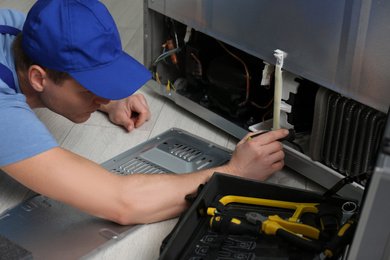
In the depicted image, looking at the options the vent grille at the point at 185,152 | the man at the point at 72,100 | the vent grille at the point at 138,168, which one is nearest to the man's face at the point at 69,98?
the man at the point at 72,100

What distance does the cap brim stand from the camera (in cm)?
117

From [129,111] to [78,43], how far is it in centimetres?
68

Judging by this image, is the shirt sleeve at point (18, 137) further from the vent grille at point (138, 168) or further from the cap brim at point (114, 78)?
the vent grille at point (138, 168)

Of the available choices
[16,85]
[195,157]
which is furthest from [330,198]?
[16,85]

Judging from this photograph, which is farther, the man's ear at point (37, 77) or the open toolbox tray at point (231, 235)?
the man's ear at point (37, 77)

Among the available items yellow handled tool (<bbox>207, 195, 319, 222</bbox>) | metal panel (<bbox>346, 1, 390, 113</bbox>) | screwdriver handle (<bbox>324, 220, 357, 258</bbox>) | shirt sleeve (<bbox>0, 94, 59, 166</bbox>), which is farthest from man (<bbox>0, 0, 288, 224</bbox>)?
screwdriver handle (<bbox>324, 220, 357, 258</bbox>)

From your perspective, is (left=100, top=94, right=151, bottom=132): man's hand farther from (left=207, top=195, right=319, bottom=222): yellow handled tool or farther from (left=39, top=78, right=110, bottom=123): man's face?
(left=207, top=195, right=319, bottom=222): yellow handled tool

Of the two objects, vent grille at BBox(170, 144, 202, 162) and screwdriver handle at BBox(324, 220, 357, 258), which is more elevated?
vent grille at BBox(170, 144, 202, 162)

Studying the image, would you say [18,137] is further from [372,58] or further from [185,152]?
[372,58]

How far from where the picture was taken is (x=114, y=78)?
1207mm

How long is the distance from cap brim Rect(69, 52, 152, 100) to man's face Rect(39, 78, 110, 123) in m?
0.06

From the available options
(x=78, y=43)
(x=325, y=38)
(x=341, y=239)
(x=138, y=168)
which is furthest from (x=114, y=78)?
(x=341, y=239)

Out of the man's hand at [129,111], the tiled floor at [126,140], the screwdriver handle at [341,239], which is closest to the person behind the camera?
the screwdriver handle at [341,239]

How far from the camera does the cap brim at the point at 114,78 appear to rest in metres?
1.17
